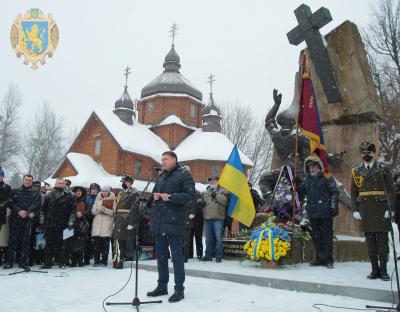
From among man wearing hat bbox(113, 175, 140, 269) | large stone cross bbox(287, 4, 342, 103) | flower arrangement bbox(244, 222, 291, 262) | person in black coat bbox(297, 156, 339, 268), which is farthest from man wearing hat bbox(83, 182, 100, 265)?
large stone cross bbox(287, 4, 342, 103)

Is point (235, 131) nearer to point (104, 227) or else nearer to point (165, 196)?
point (104, 227)

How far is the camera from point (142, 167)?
32000 mm

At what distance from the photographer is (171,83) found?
37000 millimetres

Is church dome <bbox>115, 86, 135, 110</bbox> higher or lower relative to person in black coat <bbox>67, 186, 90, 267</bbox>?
higher

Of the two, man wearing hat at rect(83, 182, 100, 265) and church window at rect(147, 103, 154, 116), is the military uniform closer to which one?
man wearing hat at rect(83, 182, 100, 265)

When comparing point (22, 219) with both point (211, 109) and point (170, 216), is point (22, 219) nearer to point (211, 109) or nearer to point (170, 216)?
point (170, 216)

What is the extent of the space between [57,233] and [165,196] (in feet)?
13.8

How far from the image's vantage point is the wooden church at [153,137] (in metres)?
30.8

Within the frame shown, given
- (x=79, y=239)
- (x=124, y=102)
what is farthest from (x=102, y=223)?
(x=124, y=102)

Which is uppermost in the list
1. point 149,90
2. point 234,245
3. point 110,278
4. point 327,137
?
point 149,90

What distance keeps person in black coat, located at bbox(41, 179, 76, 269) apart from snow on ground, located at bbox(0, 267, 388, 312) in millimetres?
1445

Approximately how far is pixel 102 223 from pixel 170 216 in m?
3.92

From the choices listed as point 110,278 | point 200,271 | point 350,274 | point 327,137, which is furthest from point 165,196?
point 327,137

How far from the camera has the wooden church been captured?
101 ft
